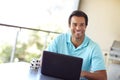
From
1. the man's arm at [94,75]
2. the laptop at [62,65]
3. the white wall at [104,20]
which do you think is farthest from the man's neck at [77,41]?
the white wall at [104,20]

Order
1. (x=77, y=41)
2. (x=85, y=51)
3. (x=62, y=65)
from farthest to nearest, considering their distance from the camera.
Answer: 1. (x=77, y=41)
2. (x=85, y=51)
3. (x=62, y=65)

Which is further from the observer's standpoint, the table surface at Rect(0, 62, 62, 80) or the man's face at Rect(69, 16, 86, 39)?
the man's face at Rect(69, 16, 86, 39)

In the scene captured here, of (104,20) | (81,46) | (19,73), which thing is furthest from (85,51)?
(104,20)

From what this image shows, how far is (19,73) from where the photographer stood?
1687 millimetres

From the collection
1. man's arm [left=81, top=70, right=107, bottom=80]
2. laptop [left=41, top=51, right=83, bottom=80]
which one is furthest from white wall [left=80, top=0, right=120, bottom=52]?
laptop [left=41, top=51, right=83, bottom=80]

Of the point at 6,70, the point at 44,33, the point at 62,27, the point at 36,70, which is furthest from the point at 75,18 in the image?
the point at 62,27

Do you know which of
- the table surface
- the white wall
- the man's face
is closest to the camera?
the table surface

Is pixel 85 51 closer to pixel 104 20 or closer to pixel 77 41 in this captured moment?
pixel 77 41

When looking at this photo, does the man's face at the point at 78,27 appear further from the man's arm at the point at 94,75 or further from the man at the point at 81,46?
the man's arm at the point at 94,75

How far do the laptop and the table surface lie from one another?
0.19 ft

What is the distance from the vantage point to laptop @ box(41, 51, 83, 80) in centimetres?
157

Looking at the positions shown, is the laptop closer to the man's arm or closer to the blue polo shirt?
the man's arm

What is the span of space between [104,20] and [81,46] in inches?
86.7

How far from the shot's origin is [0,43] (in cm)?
338
